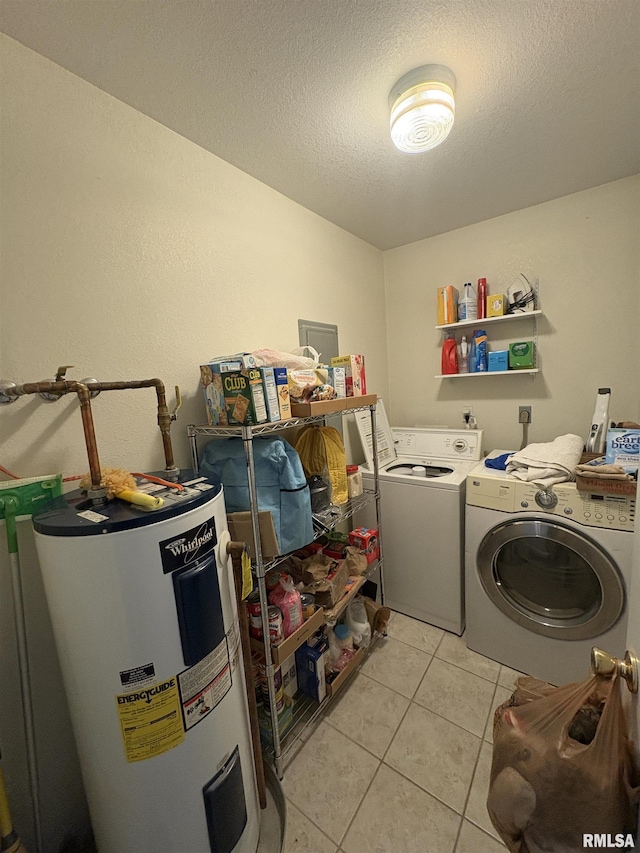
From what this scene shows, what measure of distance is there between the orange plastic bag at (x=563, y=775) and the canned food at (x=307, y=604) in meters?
0.73

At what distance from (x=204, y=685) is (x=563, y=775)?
2.59 ft

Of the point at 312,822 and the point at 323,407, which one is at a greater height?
the point at 323,407

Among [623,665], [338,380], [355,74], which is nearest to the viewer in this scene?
[623,665]

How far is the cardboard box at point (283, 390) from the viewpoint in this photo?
118cm

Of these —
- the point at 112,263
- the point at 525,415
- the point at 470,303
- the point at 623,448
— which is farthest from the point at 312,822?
the point at 470,303

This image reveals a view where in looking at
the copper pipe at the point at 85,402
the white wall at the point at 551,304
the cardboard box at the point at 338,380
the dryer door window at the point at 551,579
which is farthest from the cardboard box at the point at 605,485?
the copper pipe at the point at 85,402

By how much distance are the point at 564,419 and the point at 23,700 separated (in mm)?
2622

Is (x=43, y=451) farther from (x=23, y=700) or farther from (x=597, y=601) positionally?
(x=597, y=601)

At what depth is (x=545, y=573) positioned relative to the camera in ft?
5.23

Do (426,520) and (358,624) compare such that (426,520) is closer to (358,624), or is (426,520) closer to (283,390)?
(358,624)

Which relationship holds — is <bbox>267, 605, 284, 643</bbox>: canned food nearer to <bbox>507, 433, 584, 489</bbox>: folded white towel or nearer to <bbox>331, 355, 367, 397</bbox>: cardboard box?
<bbox>331, 355, 367, 397</bbox>: cardboard box

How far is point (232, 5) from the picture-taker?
853mm

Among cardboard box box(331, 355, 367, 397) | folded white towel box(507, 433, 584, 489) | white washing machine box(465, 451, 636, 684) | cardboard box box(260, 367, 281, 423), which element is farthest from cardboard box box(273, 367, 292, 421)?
folded white towel box(507, 433, 584, 489)

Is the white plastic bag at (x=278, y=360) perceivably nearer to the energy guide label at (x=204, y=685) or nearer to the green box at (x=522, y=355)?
the energy guide label at (x=204, y=685)
